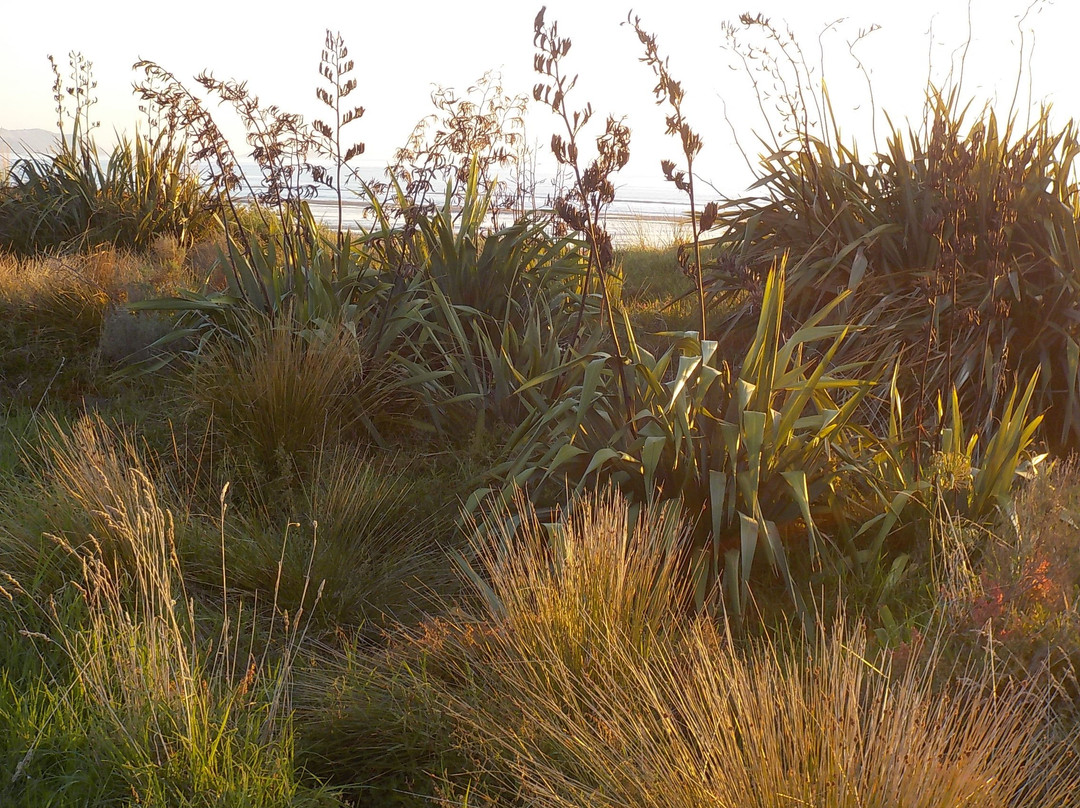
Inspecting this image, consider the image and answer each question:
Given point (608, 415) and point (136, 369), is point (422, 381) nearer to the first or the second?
point (608, 415)

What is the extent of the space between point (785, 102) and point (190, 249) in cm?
525

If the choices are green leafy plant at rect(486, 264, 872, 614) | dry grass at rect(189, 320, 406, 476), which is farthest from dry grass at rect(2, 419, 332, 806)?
dry grass at rect(189, 320, 406, 476)

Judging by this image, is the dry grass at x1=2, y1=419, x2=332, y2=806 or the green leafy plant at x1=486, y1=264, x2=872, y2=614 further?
the green leafy plant at x1=486, y1=264, x2=872, y2=614

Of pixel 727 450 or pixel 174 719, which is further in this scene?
pixel 727 450

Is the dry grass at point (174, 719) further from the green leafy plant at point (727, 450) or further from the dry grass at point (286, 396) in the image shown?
the dry grass at point (286, 396)

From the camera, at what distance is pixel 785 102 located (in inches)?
239

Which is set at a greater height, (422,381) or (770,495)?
(422,381)

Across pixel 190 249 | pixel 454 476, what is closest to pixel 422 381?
pixel 454 476

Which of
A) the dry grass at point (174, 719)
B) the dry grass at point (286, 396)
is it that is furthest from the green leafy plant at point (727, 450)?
the dry grass at point (174, 719)

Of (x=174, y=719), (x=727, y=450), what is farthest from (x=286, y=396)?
(x=174, y=719)

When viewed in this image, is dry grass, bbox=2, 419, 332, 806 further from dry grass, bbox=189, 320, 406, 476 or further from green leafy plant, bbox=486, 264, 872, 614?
dry grass, bbox=189, 320, 406, 476

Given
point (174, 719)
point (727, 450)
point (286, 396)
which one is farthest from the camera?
point (286, 396)

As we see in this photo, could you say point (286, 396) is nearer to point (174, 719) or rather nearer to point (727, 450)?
point (727, 450)

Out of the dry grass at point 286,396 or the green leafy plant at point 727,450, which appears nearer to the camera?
the green leafy plant at point 727,450
